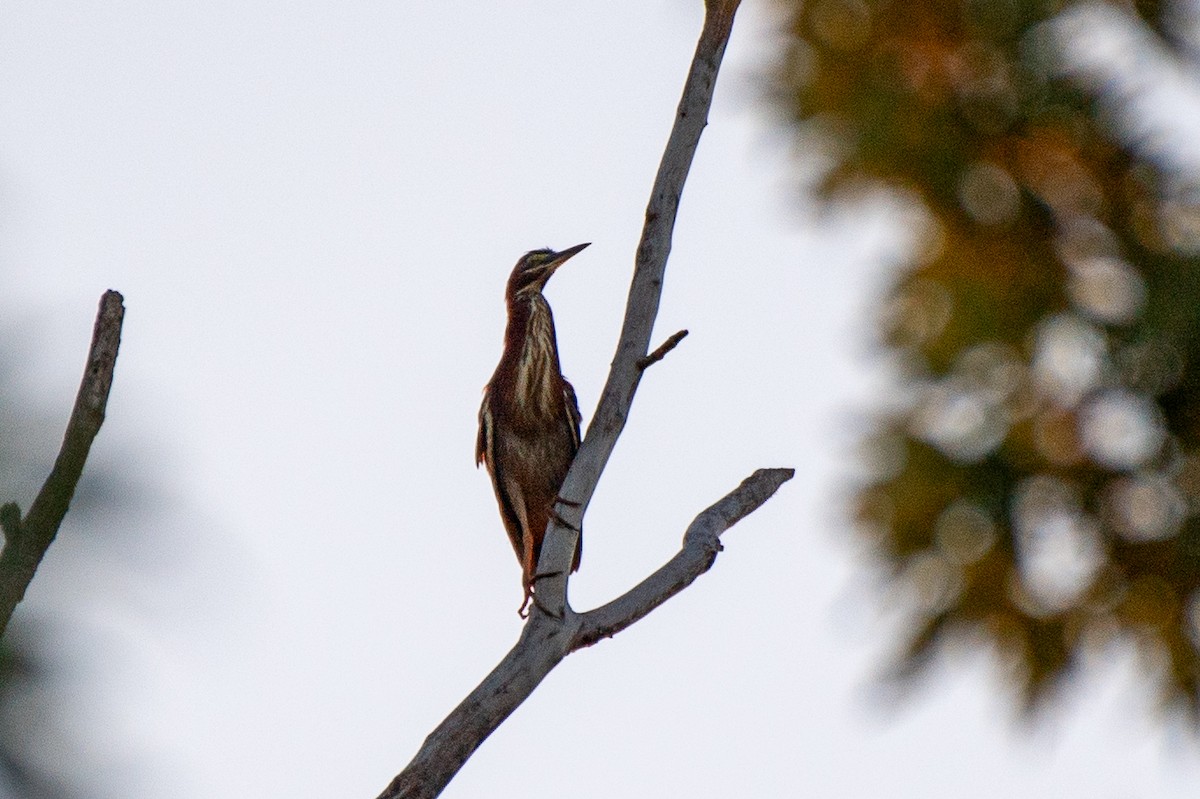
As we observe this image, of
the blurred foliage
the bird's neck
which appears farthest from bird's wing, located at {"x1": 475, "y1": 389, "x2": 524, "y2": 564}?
the blurred foliage

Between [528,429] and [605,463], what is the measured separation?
108 inches

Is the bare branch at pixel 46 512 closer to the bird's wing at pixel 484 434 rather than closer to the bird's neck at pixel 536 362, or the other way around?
the bird's neck at pixel 536 362

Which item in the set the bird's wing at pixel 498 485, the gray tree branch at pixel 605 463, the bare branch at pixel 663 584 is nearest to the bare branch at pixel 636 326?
the gray tree branch at pixel 605 463

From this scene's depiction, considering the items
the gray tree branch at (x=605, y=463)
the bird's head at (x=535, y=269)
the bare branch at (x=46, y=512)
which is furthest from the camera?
the bird's head at (x=535, y=269)

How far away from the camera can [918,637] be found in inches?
183

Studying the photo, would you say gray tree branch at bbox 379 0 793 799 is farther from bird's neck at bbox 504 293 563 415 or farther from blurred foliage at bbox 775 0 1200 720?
bird's neck at bbox 504 293 563 415

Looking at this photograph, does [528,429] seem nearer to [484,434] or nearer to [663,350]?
[484,434]

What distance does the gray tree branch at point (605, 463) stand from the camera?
3928 millimetres

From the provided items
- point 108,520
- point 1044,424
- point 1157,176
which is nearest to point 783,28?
point 1157,176

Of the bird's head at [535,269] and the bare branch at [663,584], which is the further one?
the bird's head at [535,269]

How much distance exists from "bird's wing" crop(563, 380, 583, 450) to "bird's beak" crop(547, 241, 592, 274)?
81cm

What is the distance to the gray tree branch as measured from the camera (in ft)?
12.9

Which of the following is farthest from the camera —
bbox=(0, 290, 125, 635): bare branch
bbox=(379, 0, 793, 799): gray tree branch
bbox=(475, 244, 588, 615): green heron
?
bbox=(475, 244, 588, 615): green heron

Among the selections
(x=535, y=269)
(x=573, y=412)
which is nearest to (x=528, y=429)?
(x=573, y=412)
